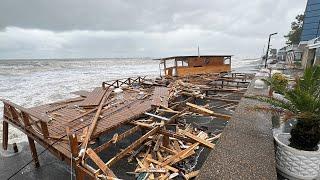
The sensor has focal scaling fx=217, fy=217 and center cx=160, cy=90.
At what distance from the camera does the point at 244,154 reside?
4637 mm

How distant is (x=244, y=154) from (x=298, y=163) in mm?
1012

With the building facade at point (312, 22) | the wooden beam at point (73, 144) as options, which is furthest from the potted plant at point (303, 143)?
the building facade at point (312, 22)

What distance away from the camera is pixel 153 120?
27.8 feet

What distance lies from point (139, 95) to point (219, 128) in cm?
446

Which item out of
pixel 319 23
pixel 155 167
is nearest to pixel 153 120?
pixel 155 167

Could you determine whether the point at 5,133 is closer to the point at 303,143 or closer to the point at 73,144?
the point at 73,144

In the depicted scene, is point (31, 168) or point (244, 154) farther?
point (31, 168)

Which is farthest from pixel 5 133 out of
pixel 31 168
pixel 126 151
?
pixel 126 151

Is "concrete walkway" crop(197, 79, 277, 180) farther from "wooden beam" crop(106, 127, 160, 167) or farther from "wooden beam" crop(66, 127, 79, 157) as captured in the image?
"wooden beam" crop(66, 127, 79, 157)

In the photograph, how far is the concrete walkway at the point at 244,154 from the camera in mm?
4008

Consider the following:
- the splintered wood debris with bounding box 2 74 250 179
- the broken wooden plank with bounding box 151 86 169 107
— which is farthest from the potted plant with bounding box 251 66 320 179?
the broken wooden plank with bounding box 151 86 169 107

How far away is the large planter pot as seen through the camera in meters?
4.25

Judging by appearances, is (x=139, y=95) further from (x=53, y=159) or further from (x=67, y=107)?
(x=53, y=159)

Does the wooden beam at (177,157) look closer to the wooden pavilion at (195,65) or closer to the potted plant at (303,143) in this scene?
the potted plant at (303,143)
